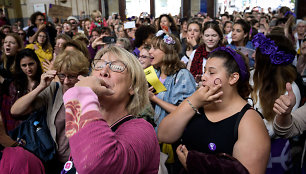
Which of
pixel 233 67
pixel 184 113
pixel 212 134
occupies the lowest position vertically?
pixel 212 134

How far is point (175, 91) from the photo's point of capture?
260cm

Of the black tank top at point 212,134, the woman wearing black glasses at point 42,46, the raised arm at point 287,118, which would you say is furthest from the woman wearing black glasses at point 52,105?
the woman wearing black glasses at point 42,46

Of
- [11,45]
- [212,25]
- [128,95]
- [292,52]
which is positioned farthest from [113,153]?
[11,45]

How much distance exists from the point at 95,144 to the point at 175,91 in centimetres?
184

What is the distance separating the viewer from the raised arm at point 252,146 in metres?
1.38

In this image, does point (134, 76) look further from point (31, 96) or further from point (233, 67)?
point (31, 96)

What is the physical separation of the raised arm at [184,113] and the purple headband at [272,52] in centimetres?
88

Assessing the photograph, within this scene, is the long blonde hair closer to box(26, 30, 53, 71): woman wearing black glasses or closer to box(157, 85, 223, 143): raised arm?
box(157, 85, 223, 143): raised arm

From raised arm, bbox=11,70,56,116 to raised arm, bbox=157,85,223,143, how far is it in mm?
1074

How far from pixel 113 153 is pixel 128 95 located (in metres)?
0.58

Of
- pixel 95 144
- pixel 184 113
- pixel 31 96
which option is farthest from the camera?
pixel 31 96

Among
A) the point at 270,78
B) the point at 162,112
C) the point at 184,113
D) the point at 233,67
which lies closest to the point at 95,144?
the point at 184,113

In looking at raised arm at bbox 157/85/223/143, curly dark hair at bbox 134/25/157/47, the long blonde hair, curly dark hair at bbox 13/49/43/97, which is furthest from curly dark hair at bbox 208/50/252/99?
curly dark hair at bbox 134/25/157/47

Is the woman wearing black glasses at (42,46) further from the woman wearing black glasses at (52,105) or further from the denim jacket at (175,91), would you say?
the denim jacket at (175,91)
